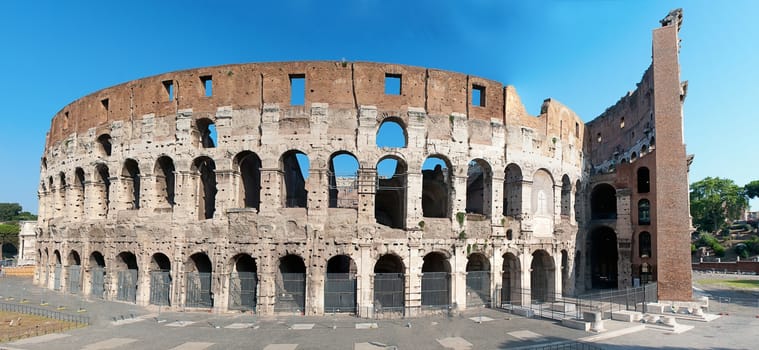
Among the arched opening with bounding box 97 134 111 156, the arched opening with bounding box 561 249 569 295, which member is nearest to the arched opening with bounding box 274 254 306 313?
the arched opening with bounding box 97 134 111 156

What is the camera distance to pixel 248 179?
2097cm

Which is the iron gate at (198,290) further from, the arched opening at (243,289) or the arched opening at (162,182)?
the arched opening at (162,182)

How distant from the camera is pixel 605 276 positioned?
31156mm

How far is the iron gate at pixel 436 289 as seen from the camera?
18.3 meters

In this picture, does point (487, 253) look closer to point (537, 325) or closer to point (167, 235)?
point (537, 325)

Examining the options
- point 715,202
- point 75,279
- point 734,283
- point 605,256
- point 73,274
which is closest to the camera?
point 75,279

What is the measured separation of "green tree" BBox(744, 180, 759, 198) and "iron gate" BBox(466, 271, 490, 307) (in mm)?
61404

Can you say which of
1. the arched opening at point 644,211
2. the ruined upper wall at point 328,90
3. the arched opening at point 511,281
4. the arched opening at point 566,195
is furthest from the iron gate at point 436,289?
the arched opening at point 644,211

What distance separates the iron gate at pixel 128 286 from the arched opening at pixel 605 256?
2799cm

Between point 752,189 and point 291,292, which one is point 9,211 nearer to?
point 291,292

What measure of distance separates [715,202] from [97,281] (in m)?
64.9

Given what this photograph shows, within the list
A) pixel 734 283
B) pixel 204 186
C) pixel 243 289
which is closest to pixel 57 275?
pixel 204 186

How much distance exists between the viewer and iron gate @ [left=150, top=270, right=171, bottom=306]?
18828 millimetres

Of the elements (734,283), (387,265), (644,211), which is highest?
(644,211)
